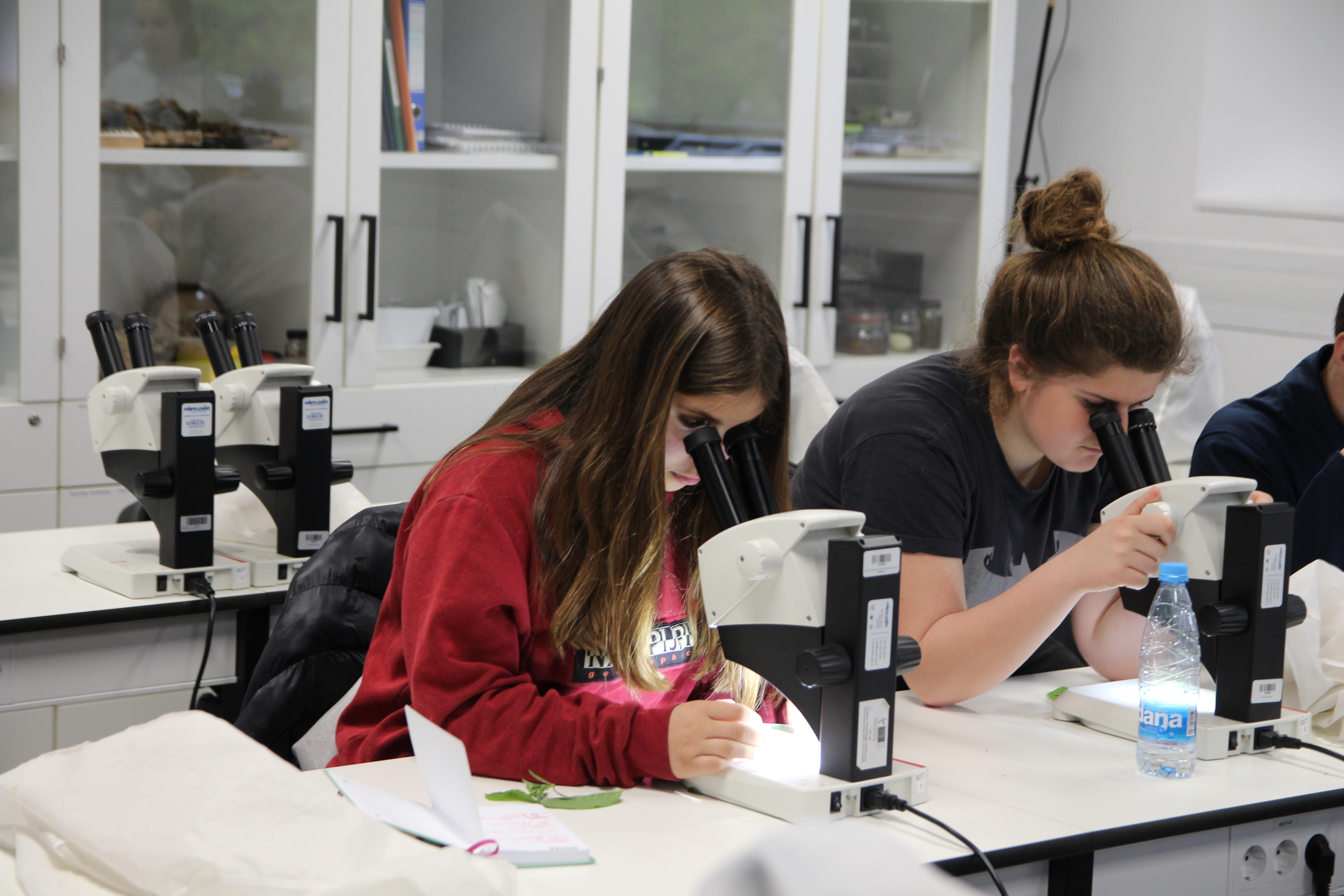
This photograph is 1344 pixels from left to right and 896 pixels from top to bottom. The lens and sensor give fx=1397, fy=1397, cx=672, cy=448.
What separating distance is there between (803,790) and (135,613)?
1.10 m

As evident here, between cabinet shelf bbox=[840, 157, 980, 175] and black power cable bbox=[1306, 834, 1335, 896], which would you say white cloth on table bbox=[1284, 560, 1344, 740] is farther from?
cabinet shelf bbox=[840, 157, 980, 175]

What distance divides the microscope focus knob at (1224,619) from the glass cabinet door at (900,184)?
6.73 feet

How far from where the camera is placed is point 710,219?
3.47 meters

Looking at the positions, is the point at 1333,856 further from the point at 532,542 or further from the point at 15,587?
the point at 15,587

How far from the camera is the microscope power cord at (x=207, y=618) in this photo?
1.96 metres

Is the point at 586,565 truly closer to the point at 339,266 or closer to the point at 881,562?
the point at 881,562

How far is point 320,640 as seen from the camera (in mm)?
1552

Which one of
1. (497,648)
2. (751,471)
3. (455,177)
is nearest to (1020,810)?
(751,471)

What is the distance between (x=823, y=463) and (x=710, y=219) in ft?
6.19

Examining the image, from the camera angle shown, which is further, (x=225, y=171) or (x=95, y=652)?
(x=225, y=171)

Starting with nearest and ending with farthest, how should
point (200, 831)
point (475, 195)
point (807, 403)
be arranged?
point (200, 831) → point (807, 403) → point (475, 195)

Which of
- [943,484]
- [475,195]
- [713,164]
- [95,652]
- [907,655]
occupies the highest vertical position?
[713,164]

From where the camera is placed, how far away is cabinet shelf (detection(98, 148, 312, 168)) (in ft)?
8.82

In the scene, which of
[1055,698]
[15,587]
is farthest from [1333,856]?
[15,587]
